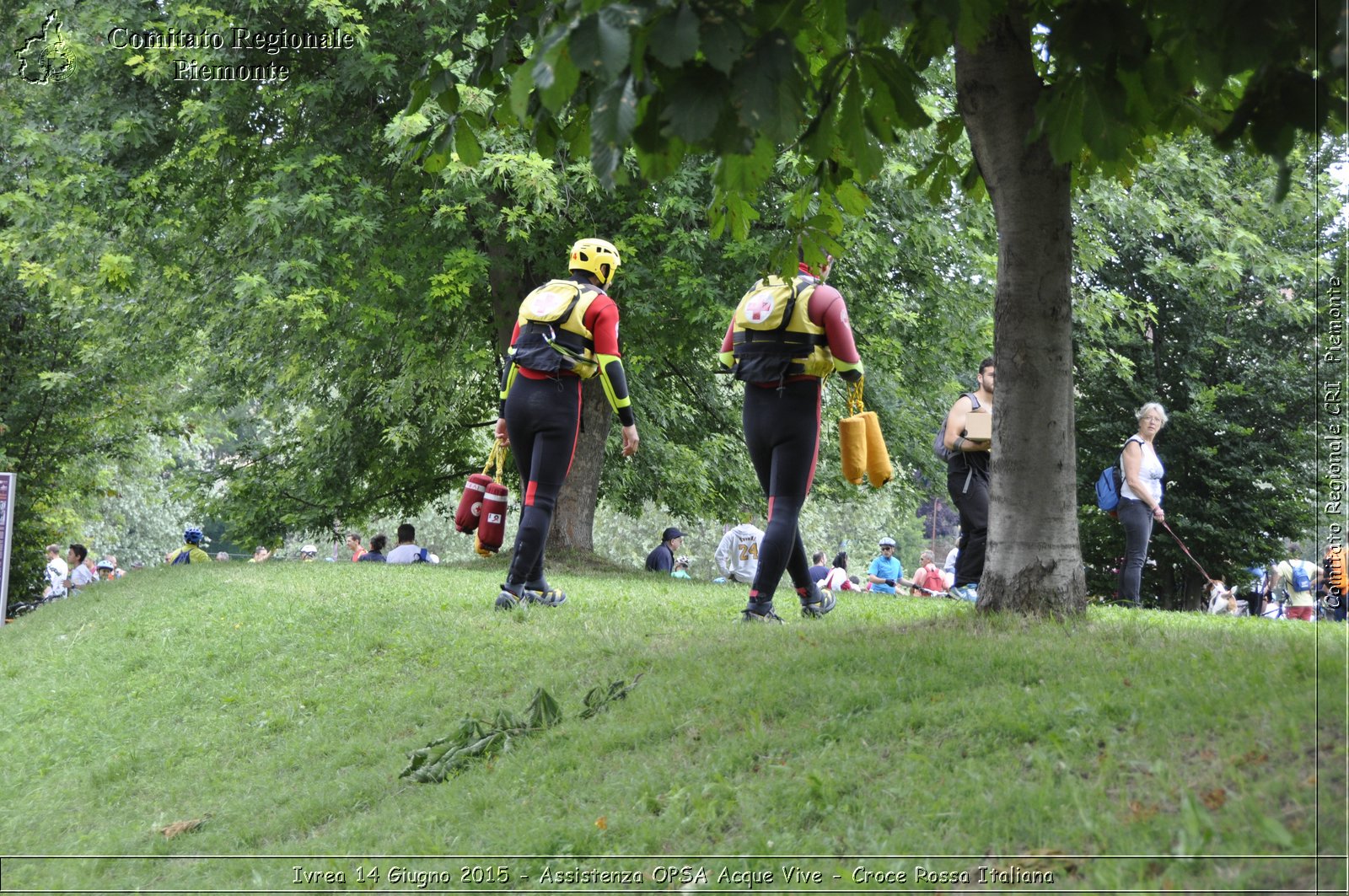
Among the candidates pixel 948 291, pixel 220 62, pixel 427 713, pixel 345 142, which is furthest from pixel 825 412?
pixel 427 713

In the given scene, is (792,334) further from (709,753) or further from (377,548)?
(377,548)

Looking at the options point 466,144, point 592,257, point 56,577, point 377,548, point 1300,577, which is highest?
point 592,257

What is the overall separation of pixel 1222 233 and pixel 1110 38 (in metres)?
14.2

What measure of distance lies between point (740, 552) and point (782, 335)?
8.91m

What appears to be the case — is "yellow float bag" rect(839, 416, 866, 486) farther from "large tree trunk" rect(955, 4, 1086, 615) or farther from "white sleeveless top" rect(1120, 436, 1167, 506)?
"white sleeveless top" rect(1120, 436, 1167, 506)

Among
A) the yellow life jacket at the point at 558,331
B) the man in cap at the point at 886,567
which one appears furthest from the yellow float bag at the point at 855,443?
the man in cap at the point at 886,567

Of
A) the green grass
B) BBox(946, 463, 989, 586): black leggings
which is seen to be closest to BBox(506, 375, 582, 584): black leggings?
the green grass

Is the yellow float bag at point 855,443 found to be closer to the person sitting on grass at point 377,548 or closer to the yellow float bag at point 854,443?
the yellow float bag at point 854,443

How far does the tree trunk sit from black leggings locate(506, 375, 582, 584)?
7511 millimetres

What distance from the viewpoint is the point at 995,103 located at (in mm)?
6477

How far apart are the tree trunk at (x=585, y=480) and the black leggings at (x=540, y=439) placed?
7.51 meters

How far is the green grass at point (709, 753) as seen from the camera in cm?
374

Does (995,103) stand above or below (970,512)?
above

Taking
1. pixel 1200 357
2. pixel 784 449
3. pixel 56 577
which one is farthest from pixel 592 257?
pixel 56 577
